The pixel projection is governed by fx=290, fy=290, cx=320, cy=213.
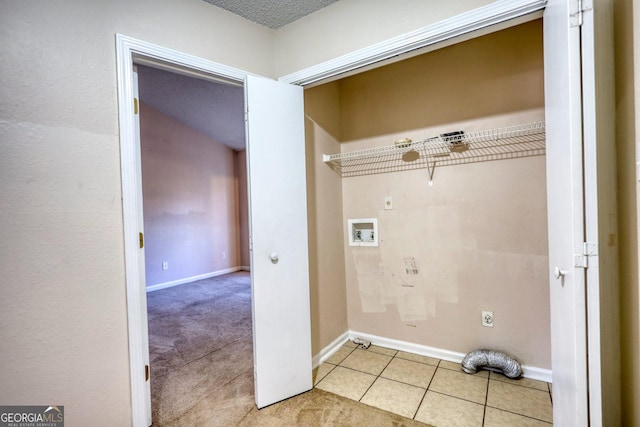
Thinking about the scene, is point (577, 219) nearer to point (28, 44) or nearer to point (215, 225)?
point (28, 44)

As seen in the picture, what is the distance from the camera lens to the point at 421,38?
1575 mm

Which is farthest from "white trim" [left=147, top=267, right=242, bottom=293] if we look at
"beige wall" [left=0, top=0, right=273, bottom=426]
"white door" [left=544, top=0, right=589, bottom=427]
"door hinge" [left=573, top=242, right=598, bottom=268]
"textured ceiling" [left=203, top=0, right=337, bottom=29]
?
"door hinge" [left=573, top=242, right=598, bottom=268]

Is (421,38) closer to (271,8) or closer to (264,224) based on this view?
(271,8)

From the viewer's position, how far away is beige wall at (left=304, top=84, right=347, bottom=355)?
7.80 feet

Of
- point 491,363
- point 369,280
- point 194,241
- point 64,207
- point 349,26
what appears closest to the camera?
point 64,207

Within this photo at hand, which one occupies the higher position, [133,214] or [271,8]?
[271,8]

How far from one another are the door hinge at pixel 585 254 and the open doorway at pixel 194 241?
200 cm

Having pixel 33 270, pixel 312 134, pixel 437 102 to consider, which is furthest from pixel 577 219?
pixel 33 270

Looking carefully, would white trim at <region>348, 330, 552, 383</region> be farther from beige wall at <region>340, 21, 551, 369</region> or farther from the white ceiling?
the white ceiling

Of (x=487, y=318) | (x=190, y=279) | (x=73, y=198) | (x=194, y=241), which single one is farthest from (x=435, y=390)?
(x=194, y=241)

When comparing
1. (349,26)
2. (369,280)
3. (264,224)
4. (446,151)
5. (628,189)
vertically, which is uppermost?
(349,26)

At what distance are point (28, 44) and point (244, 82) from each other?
999 millimetres

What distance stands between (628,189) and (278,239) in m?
1.64

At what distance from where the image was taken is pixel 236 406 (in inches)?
73.2
